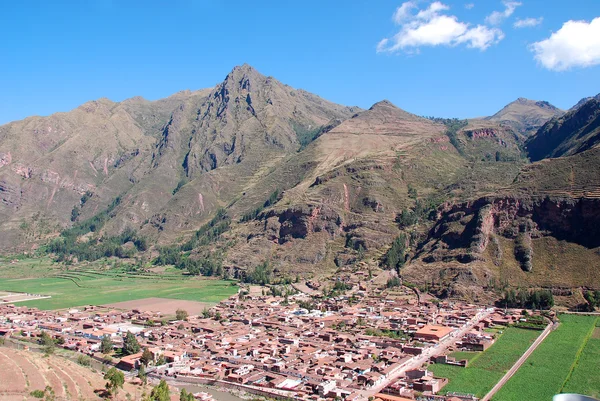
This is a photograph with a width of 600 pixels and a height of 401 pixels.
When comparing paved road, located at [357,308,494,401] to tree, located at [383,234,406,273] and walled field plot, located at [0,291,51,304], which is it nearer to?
tree, located at [383,234,406,273]

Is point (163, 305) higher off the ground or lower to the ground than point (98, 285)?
lower

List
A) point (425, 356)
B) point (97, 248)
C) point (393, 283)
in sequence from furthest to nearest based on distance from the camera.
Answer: point (97, 248), point (393, 283), point (425, 356)

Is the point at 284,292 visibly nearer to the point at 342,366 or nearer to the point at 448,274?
the point at 448,274

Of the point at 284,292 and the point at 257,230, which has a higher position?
the point at 257,230

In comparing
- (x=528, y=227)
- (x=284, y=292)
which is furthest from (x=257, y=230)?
(x=528, y=227)

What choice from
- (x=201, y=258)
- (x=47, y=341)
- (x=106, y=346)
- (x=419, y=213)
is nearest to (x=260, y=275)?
(x=201, y=258)

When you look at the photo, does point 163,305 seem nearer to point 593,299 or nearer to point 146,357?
point 146,357

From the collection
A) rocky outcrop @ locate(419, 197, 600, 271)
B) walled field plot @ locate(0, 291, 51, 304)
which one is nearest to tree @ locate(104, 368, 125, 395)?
rocky outcrop @ locate(419, 197, 600, 271)
